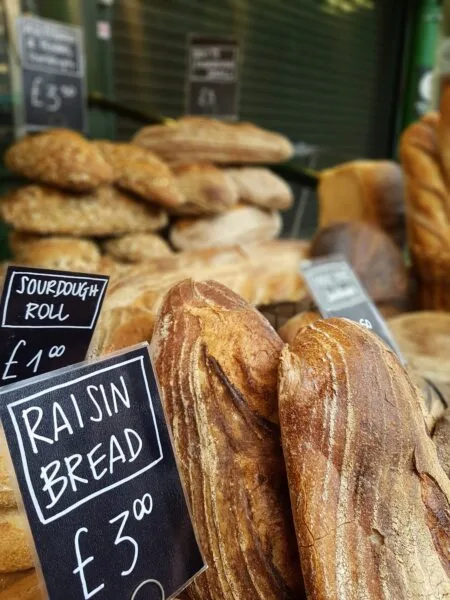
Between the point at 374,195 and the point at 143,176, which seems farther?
the point at 374,195

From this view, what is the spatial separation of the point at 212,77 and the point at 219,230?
813mm

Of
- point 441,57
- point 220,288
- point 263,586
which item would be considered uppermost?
point 441,57

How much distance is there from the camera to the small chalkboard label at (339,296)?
1.11 metres

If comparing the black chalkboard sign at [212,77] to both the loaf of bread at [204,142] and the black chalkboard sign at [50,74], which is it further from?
the black chalkboard sign at [50,74]

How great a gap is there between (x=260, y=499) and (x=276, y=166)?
7.73 feet

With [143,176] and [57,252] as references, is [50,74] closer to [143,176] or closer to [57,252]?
[143,176]

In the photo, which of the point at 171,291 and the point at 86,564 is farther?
the point at 171,291

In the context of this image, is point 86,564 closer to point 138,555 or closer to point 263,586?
point 138,555

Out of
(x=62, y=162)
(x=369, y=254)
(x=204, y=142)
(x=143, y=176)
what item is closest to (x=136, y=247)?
(x=143, y=176)

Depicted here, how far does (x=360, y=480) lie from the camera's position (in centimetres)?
63

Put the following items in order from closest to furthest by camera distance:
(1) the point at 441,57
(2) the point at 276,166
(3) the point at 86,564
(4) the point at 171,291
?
1. (3) the point at 86,564
2. (4) the point at 171,291
3. (1) the point at 441,57
4. (2) the point at 276,166

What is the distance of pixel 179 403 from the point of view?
0.69m

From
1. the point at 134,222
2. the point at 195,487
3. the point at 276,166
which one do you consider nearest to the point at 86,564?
the point at 195,487

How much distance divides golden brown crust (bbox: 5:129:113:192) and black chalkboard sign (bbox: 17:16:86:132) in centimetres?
23
